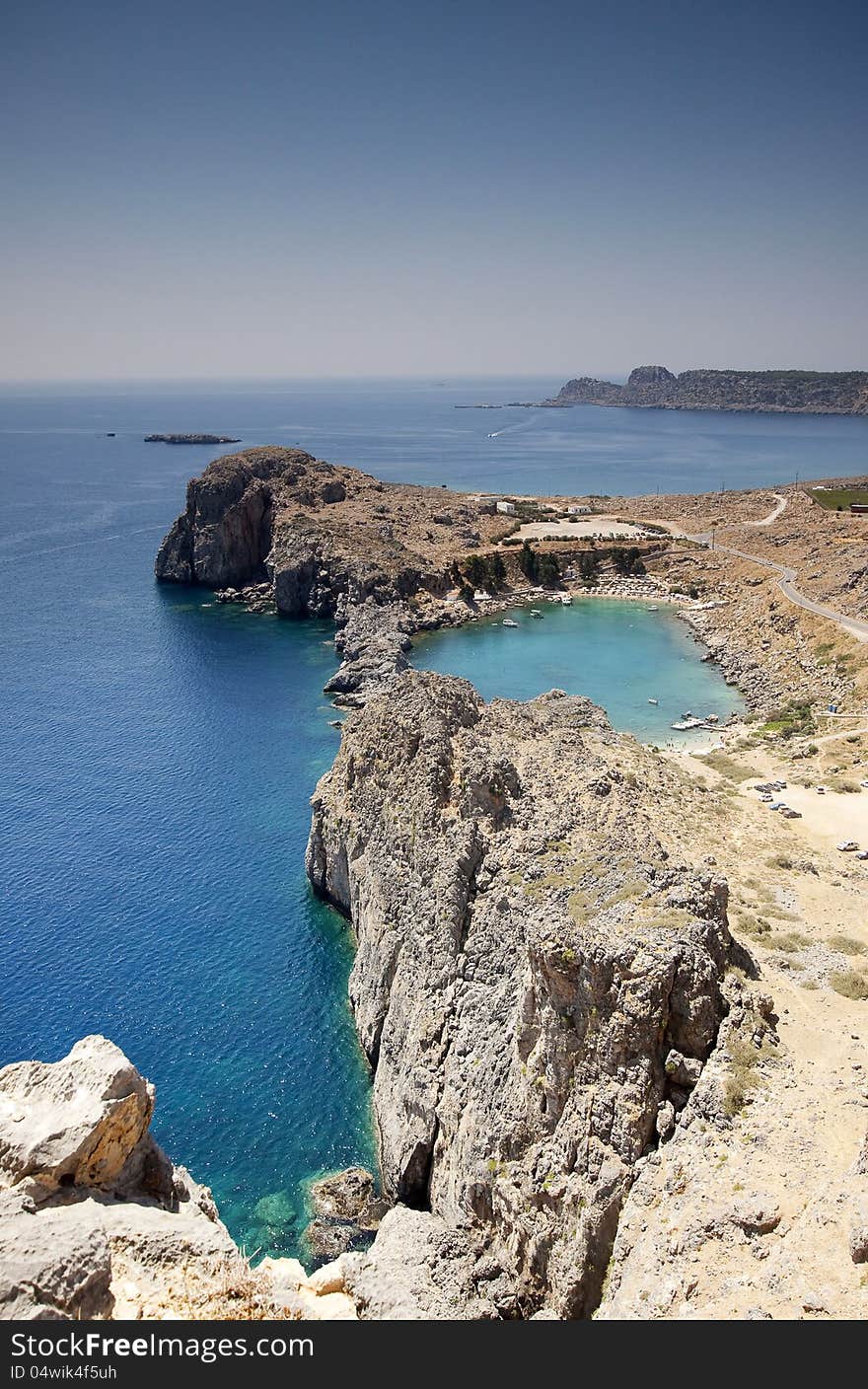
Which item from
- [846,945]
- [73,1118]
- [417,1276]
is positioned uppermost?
[73,1118]

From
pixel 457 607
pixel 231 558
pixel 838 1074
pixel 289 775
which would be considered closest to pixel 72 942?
pixel 289 775

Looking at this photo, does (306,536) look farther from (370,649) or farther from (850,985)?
(850,985)

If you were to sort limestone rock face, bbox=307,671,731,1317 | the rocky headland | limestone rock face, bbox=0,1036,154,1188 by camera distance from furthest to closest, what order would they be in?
limestone rock face, bbox=307,671,731,1317, limestone rock face, bbox=0,1036,154,1188, the rocky headland

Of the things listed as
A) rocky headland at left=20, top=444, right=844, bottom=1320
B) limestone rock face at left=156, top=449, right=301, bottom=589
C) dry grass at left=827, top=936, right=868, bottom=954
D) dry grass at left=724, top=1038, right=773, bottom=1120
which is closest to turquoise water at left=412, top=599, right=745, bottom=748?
rocky headland at left=20, top=444, right=844, bottom=1320

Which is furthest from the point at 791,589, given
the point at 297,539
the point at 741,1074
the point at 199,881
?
the point at 741,1074

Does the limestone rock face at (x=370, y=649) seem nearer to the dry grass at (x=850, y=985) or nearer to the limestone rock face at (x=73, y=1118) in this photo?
the dry grass at (x=850, y=985)

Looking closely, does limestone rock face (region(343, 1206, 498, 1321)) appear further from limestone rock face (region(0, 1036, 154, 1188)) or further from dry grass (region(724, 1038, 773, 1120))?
dry grass (region(724, 1038, 773, 1120))

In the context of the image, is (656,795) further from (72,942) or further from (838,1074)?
(72,942)
